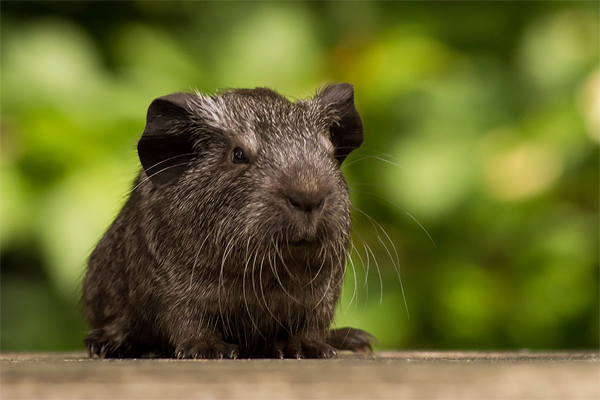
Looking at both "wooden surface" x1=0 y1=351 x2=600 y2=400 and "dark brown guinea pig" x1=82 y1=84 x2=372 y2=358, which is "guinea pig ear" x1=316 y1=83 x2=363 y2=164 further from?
"wooden surface" x1=0 y1=351 x2=600 y2=400

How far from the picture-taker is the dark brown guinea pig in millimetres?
4273

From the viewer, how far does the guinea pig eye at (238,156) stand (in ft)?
15.1

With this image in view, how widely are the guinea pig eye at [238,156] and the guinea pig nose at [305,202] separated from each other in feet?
1.78

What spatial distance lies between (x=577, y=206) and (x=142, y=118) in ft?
12.7

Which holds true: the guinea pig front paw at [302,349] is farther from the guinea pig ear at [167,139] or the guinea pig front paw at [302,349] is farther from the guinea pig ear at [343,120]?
the guinea pig ear at [343,120]

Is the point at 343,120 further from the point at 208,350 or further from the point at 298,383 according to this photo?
the point at 298,383

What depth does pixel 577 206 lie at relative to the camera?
7348 mm

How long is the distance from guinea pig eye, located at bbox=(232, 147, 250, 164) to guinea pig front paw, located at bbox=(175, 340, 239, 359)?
3.28 ft

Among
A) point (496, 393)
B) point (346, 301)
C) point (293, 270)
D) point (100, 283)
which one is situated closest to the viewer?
point (496, 393)

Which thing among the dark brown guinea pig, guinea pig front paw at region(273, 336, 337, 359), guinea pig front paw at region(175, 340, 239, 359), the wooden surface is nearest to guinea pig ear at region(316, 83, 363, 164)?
the dark brown guinea pig

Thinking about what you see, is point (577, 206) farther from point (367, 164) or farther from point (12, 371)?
point (12, 371)

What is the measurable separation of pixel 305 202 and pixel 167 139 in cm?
107

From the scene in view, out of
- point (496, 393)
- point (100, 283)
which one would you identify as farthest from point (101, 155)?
point (496, 393)

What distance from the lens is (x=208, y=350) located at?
167 inches
